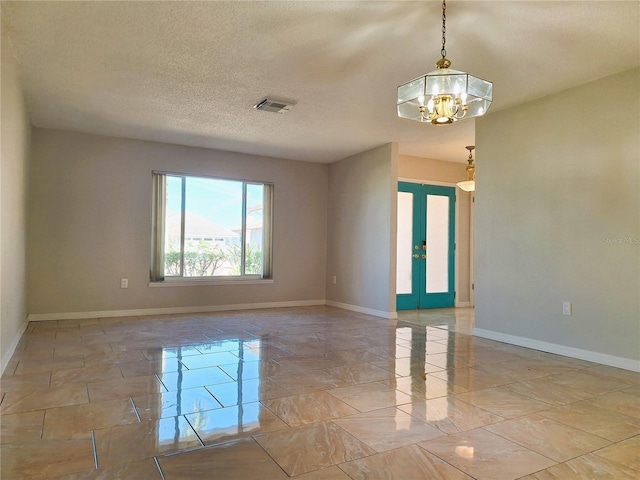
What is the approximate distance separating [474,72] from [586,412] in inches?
107

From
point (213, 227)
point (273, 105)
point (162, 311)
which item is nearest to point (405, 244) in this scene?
point (213, 227)

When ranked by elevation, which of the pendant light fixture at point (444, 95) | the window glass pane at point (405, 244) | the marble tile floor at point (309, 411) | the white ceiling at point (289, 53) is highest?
the white ceiling at point (289, 53)

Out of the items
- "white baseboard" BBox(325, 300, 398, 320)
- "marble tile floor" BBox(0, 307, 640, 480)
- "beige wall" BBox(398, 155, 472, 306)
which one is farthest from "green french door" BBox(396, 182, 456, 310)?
"marble tile floor" BBox(0, 307, 640, 480)

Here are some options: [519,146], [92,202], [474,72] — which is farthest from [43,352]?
[519,146]

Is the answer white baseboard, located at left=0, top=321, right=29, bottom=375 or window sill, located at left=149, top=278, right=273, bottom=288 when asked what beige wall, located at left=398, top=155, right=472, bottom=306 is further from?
white baseboard, located at left=0, top=321, right=29, bottom=375

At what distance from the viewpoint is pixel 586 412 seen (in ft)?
8.13

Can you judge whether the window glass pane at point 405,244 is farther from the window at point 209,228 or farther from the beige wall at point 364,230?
the window at point 209,228

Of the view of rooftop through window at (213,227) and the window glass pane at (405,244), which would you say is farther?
the window glass pane at (405,244)

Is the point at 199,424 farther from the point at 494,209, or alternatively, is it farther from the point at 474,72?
the point at 494,209

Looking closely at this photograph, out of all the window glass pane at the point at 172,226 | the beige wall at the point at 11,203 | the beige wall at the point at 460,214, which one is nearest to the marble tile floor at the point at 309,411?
the beige wall at the point at 11,203

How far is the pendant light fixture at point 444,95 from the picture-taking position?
2469 mm

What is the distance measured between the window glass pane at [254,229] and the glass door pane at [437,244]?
9.46ft

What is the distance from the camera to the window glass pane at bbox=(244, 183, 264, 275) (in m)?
6.91

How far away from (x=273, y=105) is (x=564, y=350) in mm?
3734
